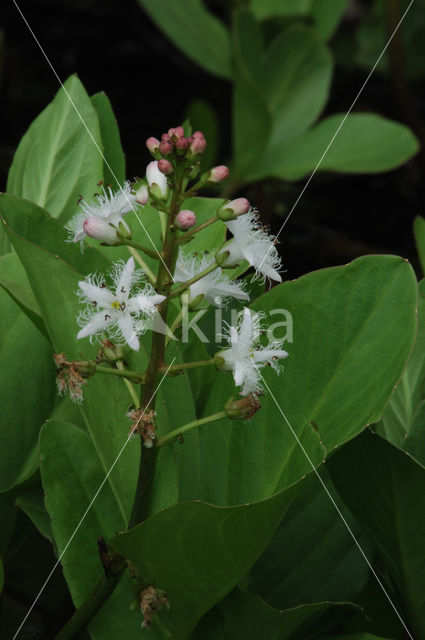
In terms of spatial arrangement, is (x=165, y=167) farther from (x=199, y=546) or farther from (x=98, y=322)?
(x=199, y=546)

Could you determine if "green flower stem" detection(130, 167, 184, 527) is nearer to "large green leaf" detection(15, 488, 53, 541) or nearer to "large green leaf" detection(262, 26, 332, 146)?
"large green leaf" detection(15, 488, 53, 541)

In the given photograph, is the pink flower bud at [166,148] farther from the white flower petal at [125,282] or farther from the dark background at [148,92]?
the dark background at [148,92]

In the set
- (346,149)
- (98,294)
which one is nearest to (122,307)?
(98,294)

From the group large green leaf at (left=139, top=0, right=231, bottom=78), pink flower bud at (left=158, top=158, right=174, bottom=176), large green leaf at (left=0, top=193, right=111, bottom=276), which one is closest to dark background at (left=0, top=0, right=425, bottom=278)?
large green leaf at (left=139, top=0, right=231, bottom=78)

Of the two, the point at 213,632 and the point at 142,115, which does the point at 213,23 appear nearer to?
the point at 142,115

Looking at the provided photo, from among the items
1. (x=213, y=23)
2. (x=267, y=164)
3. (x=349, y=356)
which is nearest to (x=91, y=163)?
(x=349, y=356)

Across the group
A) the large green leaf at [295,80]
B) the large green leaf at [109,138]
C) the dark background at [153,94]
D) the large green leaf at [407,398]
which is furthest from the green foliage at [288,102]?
the large green leaf at [407,398]
